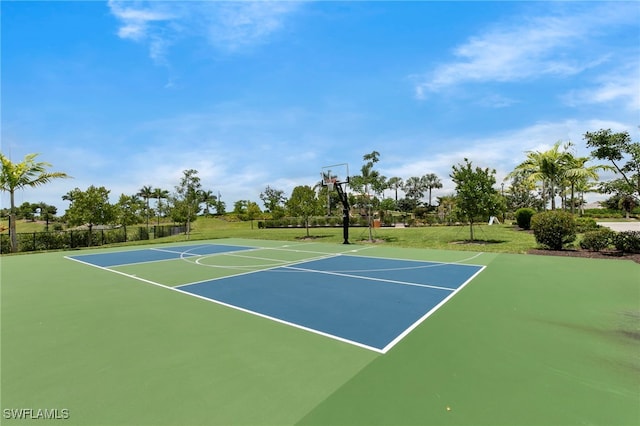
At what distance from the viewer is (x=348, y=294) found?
22.7 feet

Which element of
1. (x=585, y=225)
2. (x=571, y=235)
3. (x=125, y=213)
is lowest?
(x=585, y=225)

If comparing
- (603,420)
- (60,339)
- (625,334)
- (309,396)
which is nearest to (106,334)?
(60,339)

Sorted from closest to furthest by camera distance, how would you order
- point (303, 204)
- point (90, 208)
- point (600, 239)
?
point (600, 239), point (90, 208), point (303, 204)

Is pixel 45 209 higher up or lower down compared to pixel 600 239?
higher up

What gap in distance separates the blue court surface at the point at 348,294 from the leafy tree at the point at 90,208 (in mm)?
16654

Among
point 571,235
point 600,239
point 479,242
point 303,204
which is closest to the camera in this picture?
point 600,239

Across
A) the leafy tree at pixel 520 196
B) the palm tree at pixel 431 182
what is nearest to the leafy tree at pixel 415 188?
the palm tree at pixel 431 182

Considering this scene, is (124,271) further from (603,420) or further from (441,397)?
(603,420)

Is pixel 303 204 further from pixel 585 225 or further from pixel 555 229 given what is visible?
pixel 585 225

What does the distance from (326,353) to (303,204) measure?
2053 centimetres

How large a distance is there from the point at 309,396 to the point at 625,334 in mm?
4866

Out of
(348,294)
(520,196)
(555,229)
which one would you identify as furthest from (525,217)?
(520,196)

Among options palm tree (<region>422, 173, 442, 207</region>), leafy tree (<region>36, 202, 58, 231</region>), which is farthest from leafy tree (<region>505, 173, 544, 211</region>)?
leafy tree (<region>36, 202, 58, 231</region>)

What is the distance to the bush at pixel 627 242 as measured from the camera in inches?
473
